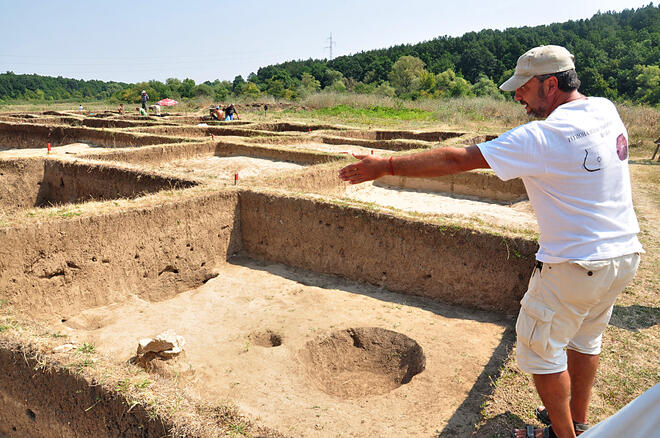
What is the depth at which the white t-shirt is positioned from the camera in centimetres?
192

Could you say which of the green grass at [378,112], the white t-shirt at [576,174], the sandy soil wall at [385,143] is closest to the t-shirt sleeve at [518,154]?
the white t-shirt at [576,174]

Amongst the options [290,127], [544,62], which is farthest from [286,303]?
[290,127]

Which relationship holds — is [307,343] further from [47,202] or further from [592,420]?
[47,202]

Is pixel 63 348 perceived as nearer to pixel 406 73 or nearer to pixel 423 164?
pixel 423 164

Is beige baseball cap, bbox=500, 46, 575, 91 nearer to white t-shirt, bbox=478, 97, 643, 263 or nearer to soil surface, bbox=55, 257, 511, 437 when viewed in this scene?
white t-shirt, bbox=478, 97, 643, 263

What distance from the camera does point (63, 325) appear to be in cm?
410

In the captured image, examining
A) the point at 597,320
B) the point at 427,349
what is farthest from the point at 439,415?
the point at 597,320

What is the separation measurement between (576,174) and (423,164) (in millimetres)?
602

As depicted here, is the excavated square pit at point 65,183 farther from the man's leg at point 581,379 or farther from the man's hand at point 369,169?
the man's leg at point 581,379

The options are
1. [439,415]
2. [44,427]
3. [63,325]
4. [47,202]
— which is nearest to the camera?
[44,427]

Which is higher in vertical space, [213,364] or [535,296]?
[535,296]

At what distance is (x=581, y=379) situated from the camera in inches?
91.9

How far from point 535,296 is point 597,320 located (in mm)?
359

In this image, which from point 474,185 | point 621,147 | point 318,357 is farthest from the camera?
point 474,185
